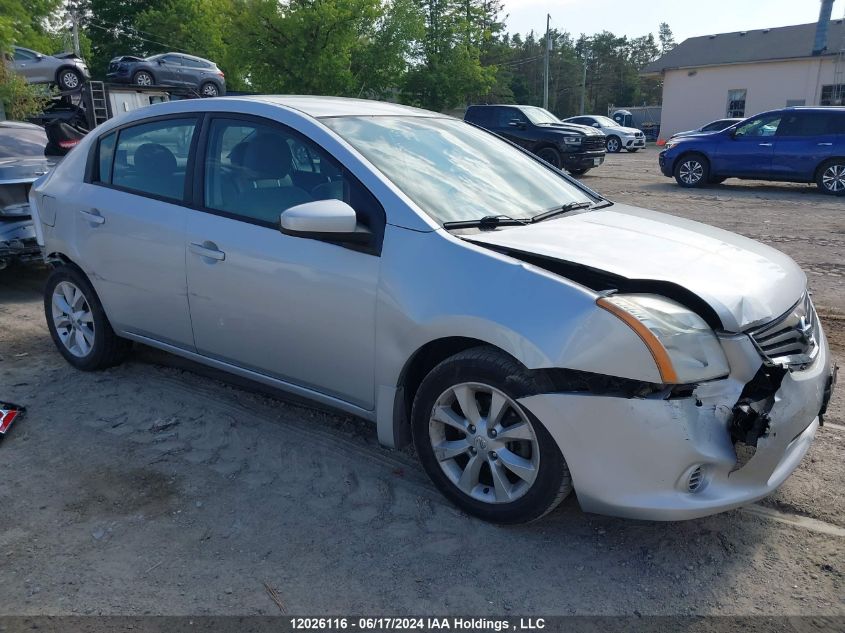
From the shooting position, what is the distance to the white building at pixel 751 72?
34.5 metres

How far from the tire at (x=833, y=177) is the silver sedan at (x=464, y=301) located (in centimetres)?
1241

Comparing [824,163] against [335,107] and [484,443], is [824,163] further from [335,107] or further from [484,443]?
[484,443]

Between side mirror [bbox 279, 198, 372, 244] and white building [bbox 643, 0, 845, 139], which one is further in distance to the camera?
white building [bbox 643, 0, 845, 139]

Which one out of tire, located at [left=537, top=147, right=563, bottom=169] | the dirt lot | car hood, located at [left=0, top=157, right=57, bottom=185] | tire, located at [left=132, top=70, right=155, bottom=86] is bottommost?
the dirt lot

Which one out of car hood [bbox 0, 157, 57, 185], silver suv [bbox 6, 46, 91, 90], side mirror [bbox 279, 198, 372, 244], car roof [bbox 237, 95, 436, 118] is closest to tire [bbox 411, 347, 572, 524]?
side mirror [bbox 279, 198, 372, 244]

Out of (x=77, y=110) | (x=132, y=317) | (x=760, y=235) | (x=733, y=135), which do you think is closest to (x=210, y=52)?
(x=77, y=110)

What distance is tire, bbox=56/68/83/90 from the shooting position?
78.2 ft

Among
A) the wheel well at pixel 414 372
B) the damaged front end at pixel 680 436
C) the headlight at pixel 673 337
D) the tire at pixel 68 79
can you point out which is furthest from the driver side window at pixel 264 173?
the tire at pixel 68 79

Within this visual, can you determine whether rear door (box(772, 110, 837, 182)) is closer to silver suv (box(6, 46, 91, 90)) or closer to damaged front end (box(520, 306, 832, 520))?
Result: damaged front end (box(520, 306, 832, 520))

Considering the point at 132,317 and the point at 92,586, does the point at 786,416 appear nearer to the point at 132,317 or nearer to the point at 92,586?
the point at 92,586

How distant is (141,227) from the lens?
161 inches

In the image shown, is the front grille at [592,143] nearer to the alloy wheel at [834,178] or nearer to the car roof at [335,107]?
the alloy wheel at [834,178]

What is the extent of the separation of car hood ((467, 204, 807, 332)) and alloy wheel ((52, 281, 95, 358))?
3031 mm

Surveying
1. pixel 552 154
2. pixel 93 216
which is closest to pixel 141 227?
pixel 93 216
